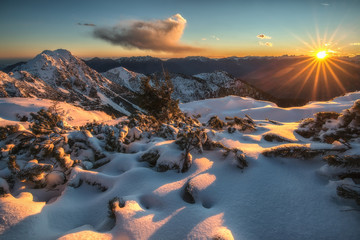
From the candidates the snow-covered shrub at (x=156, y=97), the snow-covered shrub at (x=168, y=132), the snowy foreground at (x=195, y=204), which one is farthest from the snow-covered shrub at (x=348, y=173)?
the snow-covered shrub at (x=156, y=97)

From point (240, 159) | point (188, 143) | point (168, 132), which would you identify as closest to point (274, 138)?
point (240, 159)

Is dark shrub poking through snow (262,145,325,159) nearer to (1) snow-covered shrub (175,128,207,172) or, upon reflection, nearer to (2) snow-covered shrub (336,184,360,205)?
(2) snow-covered shrub (336,184,360,205)

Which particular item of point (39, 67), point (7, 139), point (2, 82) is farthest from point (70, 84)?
point (7, 139)

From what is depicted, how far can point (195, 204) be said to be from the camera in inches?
126

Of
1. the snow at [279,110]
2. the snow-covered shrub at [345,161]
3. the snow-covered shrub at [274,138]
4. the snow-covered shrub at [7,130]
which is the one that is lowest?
the snow at [279,110]

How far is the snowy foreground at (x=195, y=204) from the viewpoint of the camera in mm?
2580

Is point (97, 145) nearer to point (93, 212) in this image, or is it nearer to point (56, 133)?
point (56, 133)

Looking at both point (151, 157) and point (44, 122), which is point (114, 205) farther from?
point (44, 122)

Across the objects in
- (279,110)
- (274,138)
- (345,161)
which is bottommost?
(279,110)

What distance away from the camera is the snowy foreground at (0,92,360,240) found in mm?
2580

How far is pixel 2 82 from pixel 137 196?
136890mm

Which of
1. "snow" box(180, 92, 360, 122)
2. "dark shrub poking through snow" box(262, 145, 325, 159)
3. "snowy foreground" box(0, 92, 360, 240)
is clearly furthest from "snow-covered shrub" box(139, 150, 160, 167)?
"snow" box(180, 92, 360, 122)

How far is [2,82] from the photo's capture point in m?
96.2

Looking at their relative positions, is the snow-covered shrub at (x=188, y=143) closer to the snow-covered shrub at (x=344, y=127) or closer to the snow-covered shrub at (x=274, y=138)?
the snow-covered shrub at (x=274, y=138)
